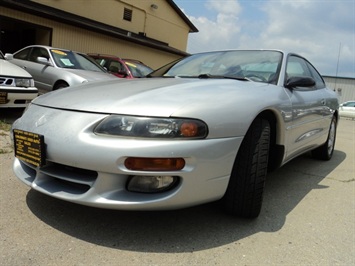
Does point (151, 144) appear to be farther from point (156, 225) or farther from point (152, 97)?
point (156, 225)

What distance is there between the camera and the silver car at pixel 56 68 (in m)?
6.46

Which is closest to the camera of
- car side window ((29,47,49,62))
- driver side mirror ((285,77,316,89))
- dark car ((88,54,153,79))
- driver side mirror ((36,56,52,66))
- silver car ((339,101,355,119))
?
driver side mirror ((285,77,316,89))

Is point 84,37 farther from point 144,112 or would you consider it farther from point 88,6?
point 144,112

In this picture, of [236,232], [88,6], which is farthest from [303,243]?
[88,6]

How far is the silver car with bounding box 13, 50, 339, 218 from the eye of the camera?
6.45 ft

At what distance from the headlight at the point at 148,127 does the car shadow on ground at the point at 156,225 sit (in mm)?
652

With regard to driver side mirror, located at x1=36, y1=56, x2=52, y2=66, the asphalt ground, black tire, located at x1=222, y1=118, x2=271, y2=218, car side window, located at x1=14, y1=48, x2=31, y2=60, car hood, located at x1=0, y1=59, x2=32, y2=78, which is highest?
car side window, located at x1=14, y1=48, x2=31, y2=60

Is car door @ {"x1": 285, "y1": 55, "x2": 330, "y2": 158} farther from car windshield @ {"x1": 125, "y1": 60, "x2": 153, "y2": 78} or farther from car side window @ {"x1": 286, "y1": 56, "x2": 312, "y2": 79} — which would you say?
car windshield @ {"x1": 125, "y1": 60, "x2": 153, "y2": 78}

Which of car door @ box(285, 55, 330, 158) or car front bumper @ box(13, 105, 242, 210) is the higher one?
car door @ box(285, 55, 330, 158)

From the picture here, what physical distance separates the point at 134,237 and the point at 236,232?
68 centimetres

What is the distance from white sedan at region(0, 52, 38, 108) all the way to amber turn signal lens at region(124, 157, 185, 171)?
363 cm

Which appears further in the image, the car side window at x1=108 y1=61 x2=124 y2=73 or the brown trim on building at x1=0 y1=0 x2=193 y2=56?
the brown trim on building at x1=0 y1=0 x2=193 y2=56

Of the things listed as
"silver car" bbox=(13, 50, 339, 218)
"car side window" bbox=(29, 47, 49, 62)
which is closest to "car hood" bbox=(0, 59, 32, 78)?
"car side window" bbox=(29, 47, 49, 62)

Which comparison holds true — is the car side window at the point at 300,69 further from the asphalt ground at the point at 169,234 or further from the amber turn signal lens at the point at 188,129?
the amber turn signal lens at the point at 188,129
